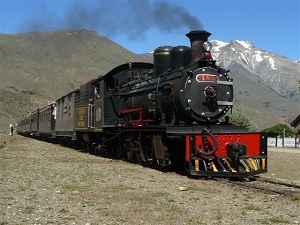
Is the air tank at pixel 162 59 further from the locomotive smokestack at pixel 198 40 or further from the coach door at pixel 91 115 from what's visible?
the coach door at pixel 91 115

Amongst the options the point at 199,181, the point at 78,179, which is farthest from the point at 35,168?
the point at 199,181

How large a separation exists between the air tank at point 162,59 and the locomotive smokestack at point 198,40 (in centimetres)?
181

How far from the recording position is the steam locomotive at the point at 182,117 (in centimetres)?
1122

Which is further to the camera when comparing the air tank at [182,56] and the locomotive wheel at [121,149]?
the locomotive wheel at [121,149]

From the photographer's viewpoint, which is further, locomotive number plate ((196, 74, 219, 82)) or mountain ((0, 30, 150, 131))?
mountain ((0, 30, 150, 131))

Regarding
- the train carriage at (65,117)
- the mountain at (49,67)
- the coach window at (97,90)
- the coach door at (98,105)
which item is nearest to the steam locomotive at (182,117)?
the coach door at (98,105)

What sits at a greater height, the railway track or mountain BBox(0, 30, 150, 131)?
mountain BBox(0, 30, 150, 131)

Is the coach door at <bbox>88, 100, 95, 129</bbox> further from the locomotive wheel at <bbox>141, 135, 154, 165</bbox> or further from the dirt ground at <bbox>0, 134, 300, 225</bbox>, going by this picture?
the dirt ground at <bbox>0, 134, 300, 225</bbox>

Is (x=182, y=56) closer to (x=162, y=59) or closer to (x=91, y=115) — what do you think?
(x=162, y=59)

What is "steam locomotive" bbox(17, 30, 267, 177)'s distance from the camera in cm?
1122

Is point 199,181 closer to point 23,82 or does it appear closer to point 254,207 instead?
point 254,207

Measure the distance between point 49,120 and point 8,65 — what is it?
10371 centimetres

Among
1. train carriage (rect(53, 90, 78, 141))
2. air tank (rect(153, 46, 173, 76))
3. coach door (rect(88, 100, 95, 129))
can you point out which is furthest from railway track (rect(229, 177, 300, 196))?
train carriage (rect(53, 90, 78, 141))

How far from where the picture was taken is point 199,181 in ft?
34.6
